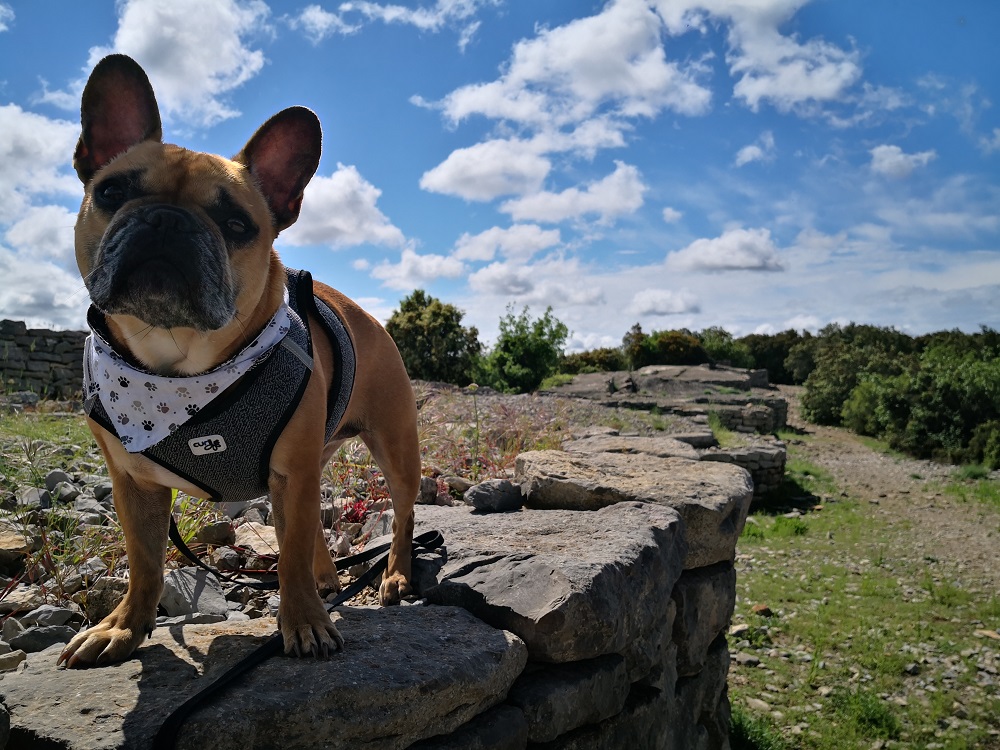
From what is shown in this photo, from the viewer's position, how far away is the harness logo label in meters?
2.31

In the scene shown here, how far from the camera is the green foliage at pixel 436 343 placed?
2103 centimetres

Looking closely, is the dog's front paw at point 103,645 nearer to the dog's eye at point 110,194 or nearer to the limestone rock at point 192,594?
the limestone rock at point 192,594

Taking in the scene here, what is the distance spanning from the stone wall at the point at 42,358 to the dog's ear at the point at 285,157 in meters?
13.3

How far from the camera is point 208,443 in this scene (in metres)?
2.31

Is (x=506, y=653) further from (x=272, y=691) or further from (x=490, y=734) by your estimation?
(x=272, y=691)

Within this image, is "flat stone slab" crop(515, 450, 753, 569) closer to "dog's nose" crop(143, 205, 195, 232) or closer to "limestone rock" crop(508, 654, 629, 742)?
"limestone rock" crop(508, 654, 629, 742)

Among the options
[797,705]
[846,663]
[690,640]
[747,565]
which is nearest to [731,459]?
[747,565]

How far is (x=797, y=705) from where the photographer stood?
5137 millimetres

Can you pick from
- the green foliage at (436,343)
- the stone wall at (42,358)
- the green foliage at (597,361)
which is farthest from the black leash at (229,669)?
the green foliage at (597,361)

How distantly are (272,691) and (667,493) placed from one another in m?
2.59

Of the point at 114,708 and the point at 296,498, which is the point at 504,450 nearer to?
the point at 296,498

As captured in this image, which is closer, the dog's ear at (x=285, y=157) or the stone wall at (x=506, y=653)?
the stone wall at (x=506, y=653)

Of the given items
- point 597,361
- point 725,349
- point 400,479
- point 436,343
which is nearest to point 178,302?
point 400,479

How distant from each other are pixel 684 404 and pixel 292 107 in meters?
15.9
